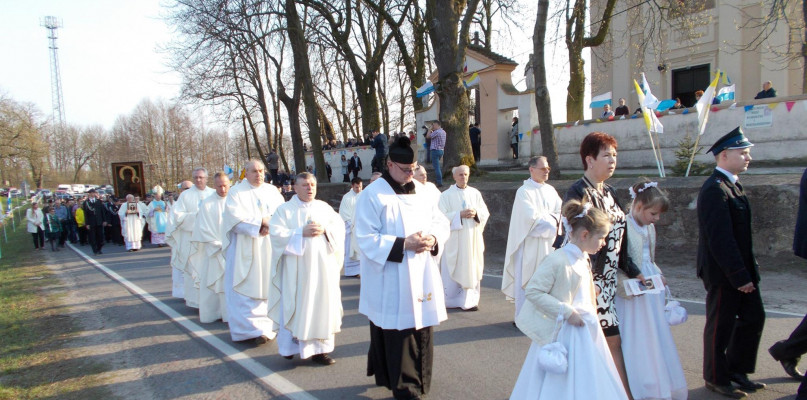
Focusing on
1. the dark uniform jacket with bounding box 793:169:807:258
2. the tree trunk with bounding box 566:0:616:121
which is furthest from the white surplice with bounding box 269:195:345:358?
the tree trunk with bounding box 566:0:616:121

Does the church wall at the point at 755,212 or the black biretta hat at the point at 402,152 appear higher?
the black biretta hat at the point at 402,152

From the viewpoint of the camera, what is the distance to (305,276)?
553 cm

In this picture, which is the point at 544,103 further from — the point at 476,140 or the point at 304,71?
the point at 304,71

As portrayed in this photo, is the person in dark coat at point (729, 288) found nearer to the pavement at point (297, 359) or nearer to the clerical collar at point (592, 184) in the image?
the pavement at point (297, 359)

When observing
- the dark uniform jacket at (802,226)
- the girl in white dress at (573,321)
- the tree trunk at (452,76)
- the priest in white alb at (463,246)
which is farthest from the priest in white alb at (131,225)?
the dark uniform jacket at (802,226)

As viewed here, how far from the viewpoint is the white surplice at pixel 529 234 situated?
637 cm

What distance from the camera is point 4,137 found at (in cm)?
3228

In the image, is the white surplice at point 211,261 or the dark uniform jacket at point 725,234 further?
the white surplice at point 211,261

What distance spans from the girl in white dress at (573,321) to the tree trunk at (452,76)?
12325 mm

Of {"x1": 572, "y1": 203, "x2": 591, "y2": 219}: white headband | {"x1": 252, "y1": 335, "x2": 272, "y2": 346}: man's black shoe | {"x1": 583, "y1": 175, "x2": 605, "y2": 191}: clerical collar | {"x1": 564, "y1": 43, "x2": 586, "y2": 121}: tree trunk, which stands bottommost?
{"x1": 252, "y1": 335, "x2": 272, "y2": 346}: man's black shoe

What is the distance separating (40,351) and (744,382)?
24.5ft

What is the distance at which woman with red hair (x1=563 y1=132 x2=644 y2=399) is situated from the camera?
371 centimetres

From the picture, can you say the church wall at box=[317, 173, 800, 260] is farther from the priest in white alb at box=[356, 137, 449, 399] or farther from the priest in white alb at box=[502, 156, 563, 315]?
the priest in white alb at box=[356, 137, 449, 399]

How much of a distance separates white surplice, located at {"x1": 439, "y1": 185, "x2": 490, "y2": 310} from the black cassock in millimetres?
3718
